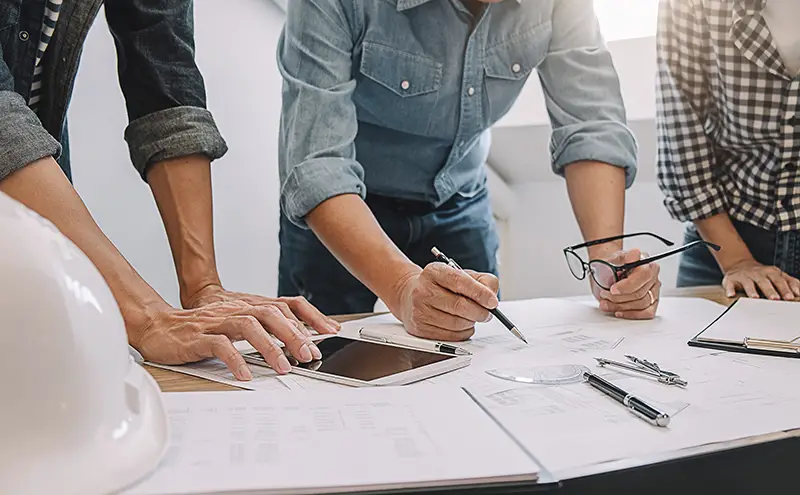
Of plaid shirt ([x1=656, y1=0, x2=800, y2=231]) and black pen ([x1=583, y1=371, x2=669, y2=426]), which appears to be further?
plaid shirt ([x1=656, y1=0, x2=800, y2=231])

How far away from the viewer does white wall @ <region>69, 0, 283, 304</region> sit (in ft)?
5.12

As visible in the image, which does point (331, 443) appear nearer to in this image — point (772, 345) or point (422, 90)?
point (772, 345)

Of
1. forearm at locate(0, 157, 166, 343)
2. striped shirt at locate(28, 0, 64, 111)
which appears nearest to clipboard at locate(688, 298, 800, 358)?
forearm at locate(0, 157, 166, 343)

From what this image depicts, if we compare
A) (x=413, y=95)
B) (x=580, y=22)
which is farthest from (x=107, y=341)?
(x=580, y=22)

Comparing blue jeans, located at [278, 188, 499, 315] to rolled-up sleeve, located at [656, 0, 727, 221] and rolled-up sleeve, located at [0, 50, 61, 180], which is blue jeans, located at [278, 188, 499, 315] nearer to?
rolled-up sleeve, located at [656, 0, 727, 221]

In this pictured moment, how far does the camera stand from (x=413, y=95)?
1.14 metres

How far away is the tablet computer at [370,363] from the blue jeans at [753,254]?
775 millimetres

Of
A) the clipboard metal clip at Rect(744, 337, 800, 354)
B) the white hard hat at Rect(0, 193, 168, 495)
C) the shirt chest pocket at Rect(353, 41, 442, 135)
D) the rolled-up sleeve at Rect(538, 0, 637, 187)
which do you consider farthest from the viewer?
the rolled-up sleeve at Rect(538, 0, 637, 187)

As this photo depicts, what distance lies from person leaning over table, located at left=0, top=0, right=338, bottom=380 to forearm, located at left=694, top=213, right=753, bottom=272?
74cm

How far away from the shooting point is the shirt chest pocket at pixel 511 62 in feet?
3.84

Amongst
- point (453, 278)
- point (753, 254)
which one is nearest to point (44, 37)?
point (453, 278)

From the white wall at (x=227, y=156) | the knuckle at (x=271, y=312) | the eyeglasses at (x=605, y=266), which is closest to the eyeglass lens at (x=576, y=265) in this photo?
the eyeglasses at (x=605, y=266)

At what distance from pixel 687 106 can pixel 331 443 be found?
3.36 feet

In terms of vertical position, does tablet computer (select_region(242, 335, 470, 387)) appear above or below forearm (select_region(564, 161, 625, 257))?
below
